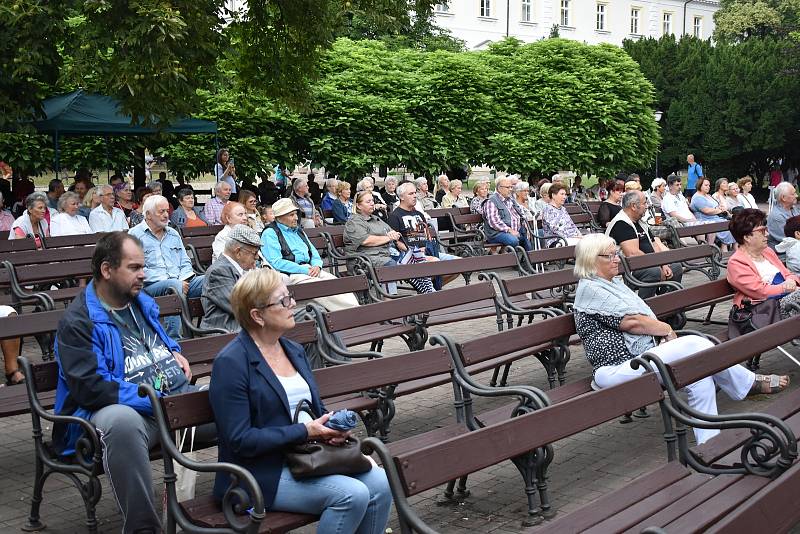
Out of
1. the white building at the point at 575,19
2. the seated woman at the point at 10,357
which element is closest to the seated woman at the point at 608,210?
the seated woman at the point at 10,357

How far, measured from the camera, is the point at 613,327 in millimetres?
6312

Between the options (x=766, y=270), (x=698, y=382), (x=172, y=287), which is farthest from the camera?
(x=172, y=287)

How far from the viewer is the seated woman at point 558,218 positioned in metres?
14.5

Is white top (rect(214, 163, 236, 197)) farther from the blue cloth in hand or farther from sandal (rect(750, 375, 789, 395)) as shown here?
the blue cloth in hand

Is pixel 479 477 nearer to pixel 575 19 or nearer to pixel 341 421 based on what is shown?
pixel 341 421

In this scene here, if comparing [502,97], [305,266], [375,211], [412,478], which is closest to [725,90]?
[502,97]

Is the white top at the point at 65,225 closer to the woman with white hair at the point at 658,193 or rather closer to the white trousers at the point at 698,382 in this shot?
the white trousers at the point at 698,382

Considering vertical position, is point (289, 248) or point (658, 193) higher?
point (289, 248)

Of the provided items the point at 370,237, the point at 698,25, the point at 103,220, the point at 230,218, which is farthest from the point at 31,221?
the point at 698,25

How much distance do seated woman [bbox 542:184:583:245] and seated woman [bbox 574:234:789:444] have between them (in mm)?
8020

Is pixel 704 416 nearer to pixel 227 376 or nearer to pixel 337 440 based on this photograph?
pixel 337 440

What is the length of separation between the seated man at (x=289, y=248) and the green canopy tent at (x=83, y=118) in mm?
6702

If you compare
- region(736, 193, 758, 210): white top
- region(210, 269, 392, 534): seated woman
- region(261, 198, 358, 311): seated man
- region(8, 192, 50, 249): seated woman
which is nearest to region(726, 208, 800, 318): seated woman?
region(261, 198, 358, 311): seated man

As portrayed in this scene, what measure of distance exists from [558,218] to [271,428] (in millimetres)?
10973
